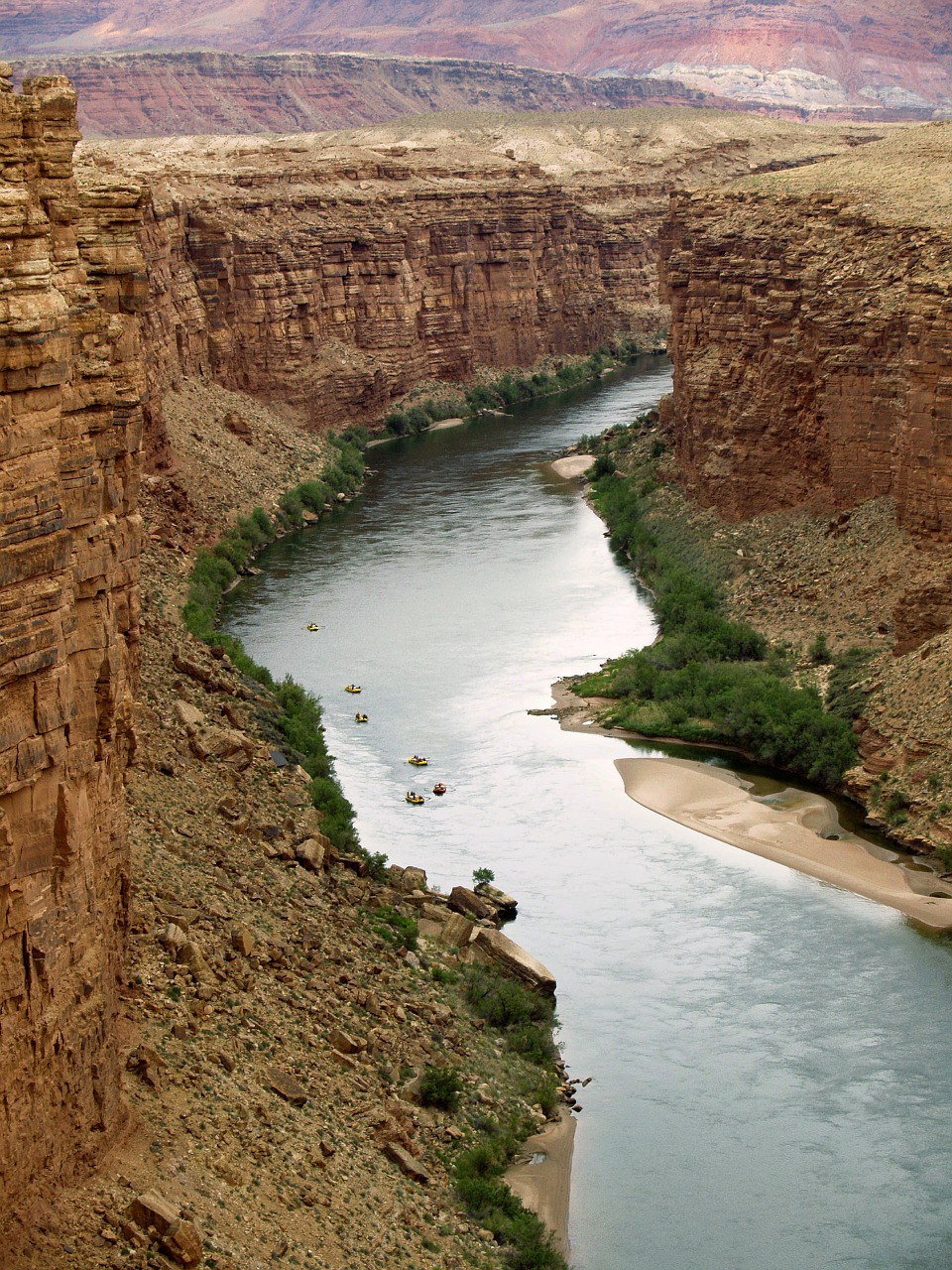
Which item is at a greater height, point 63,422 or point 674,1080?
point 63,422

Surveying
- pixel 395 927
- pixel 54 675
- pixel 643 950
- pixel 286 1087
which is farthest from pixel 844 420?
pixel 54 675

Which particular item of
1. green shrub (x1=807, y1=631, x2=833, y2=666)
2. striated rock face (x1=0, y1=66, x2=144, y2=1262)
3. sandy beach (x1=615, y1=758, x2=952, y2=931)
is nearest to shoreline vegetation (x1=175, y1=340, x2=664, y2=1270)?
sandy beach (x1=615, y1=758, x2=952, y2=931)

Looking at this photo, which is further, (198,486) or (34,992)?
(198,486)

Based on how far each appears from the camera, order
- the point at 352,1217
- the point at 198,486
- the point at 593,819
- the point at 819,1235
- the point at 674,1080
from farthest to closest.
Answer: the point at 198,486, the point at 593,819, the point at 674,1080, the point at 819,1235, the point at 352,1217

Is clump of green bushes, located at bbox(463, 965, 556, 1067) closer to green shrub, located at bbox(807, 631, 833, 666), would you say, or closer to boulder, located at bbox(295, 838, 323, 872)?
boulder, located at bbox(295, 838, 323, 872)

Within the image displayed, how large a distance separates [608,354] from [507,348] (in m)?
7.93

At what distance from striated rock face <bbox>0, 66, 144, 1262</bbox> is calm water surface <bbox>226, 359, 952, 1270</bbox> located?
978 cm

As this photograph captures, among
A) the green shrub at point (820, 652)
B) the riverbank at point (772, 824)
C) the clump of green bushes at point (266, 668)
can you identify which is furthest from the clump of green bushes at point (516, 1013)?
the green shrub at point (820, 652)

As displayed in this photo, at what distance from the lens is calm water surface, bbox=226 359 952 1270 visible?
963 inches

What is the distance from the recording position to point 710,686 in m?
43.1

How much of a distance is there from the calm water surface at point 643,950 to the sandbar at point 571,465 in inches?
573

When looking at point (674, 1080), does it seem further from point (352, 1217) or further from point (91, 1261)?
point (91, 1261)

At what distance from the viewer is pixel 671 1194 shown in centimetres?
2467

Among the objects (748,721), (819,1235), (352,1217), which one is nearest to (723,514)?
(748,721)
